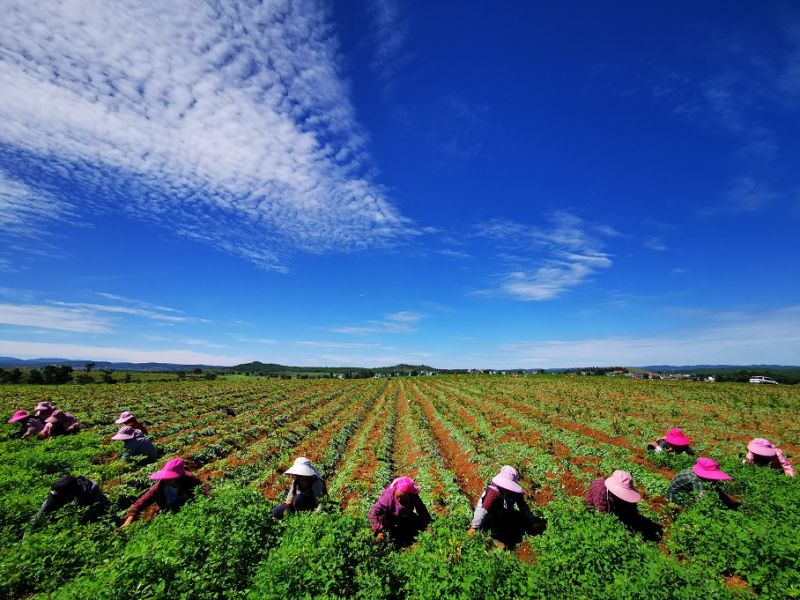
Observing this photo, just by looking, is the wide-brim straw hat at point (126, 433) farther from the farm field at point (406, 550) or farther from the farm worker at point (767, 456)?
the farm worker at point (767, 456)

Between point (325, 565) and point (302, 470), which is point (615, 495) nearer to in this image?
point (325, 565)

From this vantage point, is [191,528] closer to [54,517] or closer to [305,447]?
[54,517]

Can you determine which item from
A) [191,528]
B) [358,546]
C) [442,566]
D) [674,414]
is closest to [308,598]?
[358,546]

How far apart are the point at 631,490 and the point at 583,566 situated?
3.20 meters

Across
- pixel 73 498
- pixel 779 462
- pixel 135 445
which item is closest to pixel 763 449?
pixel 779 462

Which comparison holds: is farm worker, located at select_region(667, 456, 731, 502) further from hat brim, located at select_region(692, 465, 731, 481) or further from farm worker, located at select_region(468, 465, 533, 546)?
farm worker, located at select_region(468, 465, 533, 546)

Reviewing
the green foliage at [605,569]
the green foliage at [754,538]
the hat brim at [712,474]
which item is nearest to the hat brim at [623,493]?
the green foliage at [754,538]

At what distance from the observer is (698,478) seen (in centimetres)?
766

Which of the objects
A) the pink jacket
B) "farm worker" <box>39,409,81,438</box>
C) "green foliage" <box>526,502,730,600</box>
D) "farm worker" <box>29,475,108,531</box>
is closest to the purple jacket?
"green foliage" <box>526,502,730,600</box>

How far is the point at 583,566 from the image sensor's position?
4.48 meters

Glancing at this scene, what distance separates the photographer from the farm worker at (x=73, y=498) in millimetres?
6590

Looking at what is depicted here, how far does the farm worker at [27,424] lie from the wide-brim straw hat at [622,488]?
19925 mm

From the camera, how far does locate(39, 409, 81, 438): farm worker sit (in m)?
14.4

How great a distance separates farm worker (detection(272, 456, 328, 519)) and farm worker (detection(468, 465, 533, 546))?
3.13 metres
